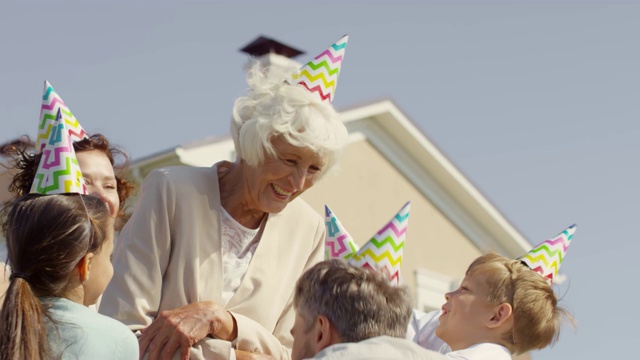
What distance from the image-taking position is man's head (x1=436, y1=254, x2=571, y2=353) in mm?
4559

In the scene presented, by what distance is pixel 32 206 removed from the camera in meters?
3.36

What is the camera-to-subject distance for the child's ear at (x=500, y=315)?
15.0 ft

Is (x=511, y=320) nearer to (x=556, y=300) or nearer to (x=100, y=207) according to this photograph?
(x=556, y=300)

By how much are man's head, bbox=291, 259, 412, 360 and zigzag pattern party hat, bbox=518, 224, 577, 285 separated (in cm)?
180

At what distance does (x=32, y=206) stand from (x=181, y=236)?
0.97m

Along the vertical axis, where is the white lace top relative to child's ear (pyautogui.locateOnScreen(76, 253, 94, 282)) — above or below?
below

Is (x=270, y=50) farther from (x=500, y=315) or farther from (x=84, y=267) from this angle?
(x=84, y=267)

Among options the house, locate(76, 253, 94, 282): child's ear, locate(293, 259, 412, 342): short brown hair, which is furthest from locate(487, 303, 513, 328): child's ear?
the house

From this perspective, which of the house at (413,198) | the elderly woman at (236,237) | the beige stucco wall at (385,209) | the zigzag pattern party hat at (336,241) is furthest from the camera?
the house at (413,198)

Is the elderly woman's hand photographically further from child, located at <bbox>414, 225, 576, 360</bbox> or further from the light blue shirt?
child, located at <bbox>414, 225, 576, 360</bbox>

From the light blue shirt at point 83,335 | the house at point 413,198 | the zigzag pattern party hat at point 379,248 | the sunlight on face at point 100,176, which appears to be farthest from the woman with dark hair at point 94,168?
the house at point 413,198

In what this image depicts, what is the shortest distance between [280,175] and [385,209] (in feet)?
32.9

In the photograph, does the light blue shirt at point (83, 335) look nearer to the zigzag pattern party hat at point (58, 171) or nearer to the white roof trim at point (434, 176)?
the zigzag pattern party hat at point (58, 171)

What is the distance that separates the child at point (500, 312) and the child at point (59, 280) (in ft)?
5.34
